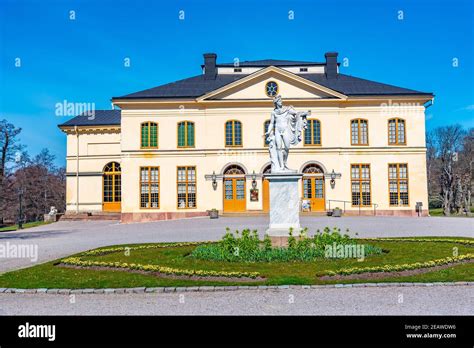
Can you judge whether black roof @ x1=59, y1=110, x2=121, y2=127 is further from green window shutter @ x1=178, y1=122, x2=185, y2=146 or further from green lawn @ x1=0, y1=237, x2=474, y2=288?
green lawn @ x1=0, y1=237, x2=474, y2=288

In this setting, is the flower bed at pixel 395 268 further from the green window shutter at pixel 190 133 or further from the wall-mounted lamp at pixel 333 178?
the green window shutter at pixel 190 133

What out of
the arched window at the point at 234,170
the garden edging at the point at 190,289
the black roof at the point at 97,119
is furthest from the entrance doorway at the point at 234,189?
the garden edging at the point at 190,289

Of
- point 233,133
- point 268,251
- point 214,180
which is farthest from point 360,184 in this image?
point 268,251

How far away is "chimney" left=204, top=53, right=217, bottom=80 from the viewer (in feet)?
121

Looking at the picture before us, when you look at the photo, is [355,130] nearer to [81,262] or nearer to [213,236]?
[213,236]

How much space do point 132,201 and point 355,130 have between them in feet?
55.5

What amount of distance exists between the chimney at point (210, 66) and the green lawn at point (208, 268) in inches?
983

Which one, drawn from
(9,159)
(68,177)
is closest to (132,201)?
(68,177)

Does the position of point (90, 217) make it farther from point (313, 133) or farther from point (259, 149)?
point (313, 133)

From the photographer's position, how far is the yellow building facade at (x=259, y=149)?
32906mm

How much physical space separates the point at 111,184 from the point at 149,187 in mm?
5837

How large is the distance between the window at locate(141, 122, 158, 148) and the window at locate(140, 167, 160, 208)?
5.77ft

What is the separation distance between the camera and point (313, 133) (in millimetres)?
33281
